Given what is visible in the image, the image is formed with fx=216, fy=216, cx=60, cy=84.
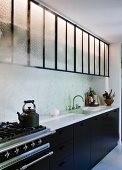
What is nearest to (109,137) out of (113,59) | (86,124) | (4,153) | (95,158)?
(95,158)

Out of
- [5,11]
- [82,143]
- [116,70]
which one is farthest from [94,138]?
[5,11]

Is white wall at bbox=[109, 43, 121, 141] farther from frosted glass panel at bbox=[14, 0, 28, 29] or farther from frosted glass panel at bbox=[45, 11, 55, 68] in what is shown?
frosted glass panel at bbox=[14, 0, 28, 29]

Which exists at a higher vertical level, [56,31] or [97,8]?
[97,8]

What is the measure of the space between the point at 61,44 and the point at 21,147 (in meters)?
1.81

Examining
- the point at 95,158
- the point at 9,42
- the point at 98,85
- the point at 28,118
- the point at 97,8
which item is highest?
the point at 97,8

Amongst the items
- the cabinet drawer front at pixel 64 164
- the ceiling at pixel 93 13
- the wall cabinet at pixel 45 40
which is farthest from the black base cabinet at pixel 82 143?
the ceiling at pixel 93 13

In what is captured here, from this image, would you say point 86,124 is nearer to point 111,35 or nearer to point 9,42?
point 9,42

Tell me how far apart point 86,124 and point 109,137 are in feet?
4.41

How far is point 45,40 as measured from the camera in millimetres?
2854

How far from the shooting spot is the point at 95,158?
12.0ft

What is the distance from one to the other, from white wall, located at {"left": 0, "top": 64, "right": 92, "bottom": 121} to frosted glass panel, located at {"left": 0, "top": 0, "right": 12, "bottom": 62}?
0.37 meters

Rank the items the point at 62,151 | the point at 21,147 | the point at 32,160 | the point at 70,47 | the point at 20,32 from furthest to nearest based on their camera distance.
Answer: the point at 70,47
the point at 62,151
the point at 20,32
the point at 32,160
the point at 21,147

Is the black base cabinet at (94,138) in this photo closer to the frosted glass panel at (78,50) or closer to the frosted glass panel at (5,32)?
the frosted glass panel at (78,50)

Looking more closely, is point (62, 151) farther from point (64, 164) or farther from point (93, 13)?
point (93, 13)
